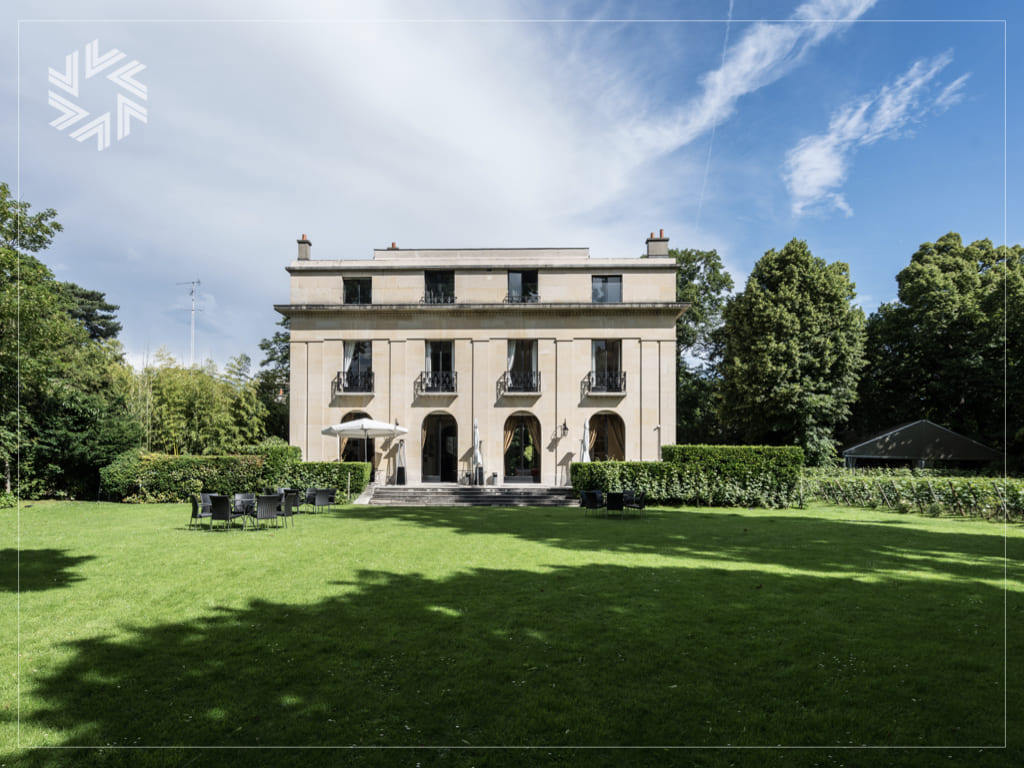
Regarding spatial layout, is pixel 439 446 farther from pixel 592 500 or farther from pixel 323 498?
pixel 592 500

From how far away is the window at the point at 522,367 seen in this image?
24.1 m

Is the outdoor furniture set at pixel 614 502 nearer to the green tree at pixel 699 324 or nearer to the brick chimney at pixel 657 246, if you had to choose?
the brick chimney at pixel 657 246

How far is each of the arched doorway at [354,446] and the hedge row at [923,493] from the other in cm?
1737

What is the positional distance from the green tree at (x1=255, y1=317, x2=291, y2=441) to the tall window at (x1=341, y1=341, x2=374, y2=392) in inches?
358

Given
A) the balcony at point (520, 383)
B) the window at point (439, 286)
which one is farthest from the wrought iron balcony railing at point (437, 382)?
the window at point (439, 286)

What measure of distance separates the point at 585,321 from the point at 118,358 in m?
21.4

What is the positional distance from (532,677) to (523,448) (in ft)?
68.0

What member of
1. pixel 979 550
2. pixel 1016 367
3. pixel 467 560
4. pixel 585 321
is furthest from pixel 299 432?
pixel 1016 367

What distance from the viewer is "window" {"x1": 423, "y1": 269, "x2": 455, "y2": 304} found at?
81.1 ft

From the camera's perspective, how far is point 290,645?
5.16m

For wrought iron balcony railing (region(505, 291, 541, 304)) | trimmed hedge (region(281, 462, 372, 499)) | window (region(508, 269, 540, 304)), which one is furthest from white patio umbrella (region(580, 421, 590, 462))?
trimmed hedge (region(281, 462, 372, 499))

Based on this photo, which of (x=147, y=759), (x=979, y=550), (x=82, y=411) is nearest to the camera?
(x=147, y=759)

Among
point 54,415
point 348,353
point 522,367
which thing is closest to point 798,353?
point 522,367

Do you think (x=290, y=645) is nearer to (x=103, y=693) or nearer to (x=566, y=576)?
(x=103, y=693)
